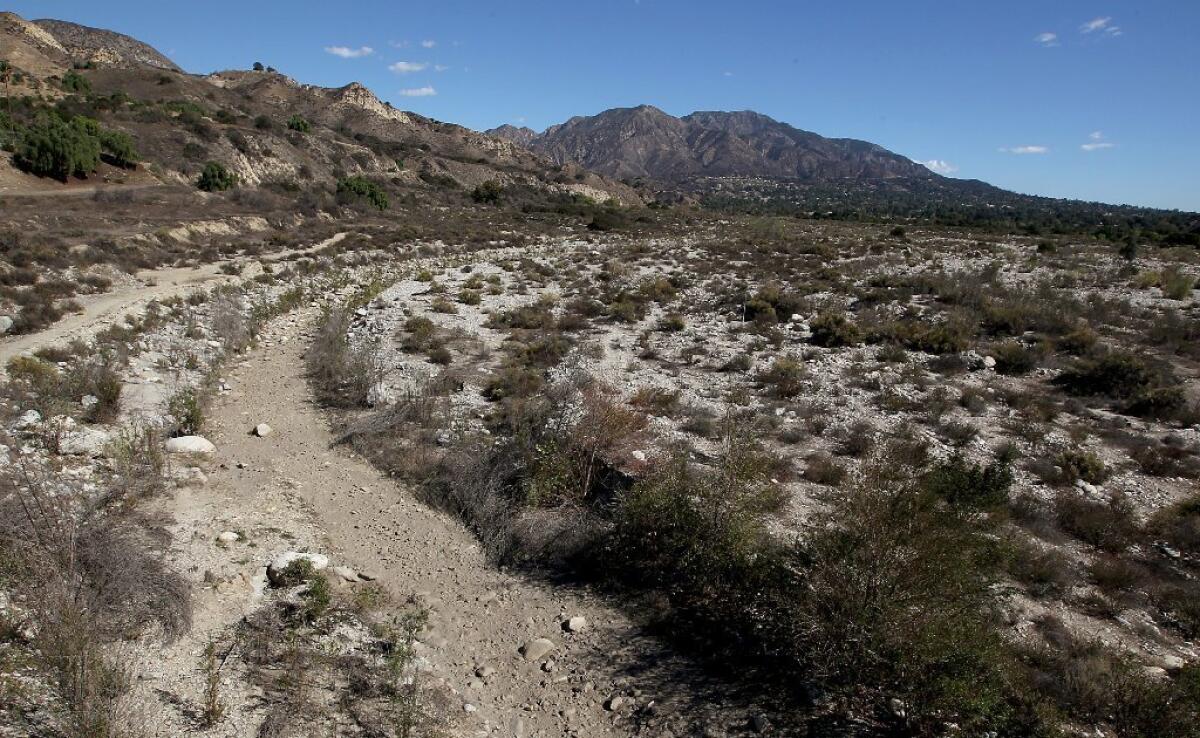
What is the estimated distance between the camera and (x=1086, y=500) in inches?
339

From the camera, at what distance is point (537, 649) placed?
A: 6.14 meters

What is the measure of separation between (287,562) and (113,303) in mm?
14884

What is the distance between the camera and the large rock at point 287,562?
22.1 feet

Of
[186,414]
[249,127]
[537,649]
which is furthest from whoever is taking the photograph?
[249,127]

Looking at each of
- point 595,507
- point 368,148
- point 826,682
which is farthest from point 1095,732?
point 368,148

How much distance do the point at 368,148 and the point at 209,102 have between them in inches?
645

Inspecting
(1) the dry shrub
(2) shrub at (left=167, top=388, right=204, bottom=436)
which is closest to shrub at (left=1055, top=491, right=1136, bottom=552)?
(1) the dry shrub

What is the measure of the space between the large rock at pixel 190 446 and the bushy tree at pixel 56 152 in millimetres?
36106

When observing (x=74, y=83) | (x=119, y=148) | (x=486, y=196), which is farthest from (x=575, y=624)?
(x=74, y=83)

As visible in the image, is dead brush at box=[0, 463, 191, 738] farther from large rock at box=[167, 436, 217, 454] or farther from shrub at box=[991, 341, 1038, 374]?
shrub at box=[991, 341, 1038, 374]

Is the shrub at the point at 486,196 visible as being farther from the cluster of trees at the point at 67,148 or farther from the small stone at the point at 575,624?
the small stone at the point at 575,624

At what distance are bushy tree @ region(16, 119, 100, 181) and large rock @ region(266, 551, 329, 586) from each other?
40.1 metres

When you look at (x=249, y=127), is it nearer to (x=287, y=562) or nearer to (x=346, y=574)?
(x=287, y=562)

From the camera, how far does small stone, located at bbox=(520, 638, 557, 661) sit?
608 centimetres
